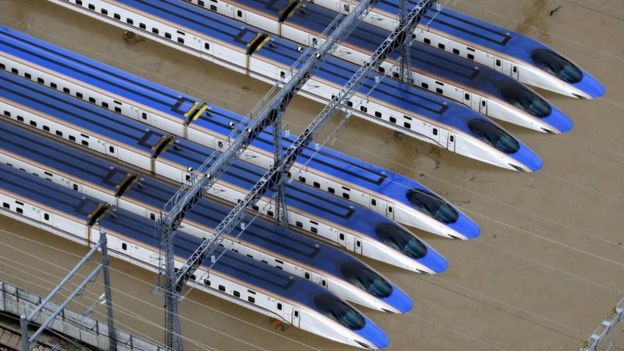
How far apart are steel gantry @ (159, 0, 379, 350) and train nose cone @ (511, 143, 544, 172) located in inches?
642

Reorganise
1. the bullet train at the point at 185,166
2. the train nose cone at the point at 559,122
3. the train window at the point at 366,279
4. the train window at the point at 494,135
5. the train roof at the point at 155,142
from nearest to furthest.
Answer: the train window at the point at 366,279, the bullet train at the point at 185,166, the train roof at the point at 155,142, the train window at the point at 494,135, the train nose cone at the point at 559,122

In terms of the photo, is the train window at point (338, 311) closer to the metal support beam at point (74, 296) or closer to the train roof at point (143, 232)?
the train roof at point (143, 232)

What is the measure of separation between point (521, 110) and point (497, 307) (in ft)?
62.9

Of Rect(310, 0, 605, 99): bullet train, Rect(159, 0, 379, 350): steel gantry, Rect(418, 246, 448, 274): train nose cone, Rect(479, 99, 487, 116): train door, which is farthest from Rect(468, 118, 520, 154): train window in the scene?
Rect(159, 0, 379, 350): steel gantry

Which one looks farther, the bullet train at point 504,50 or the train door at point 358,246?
the bullet train at point 504,50

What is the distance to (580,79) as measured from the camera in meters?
174

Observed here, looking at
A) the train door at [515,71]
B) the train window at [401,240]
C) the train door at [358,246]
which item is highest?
the train door at [515,71]

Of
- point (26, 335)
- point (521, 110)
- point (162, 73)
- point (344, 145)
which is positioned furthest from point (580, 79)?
point (26, 335)

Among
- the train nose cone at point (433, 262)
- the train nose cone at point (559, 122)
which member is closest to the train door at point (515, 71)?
the train nose cone at point (559, 122)

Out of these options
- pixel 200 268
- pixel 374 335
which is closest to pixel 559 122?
pixel 374 335

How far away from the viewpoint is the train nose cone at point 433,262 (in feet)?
525

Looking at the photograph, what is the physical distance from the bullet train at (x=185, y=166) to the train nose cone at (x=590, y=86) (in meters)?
21.6

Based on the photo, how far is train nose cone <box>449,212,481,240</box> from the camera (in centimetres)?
16250

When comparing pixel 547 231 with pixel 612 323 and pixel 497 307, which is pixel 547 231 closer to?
pixel 497 307
